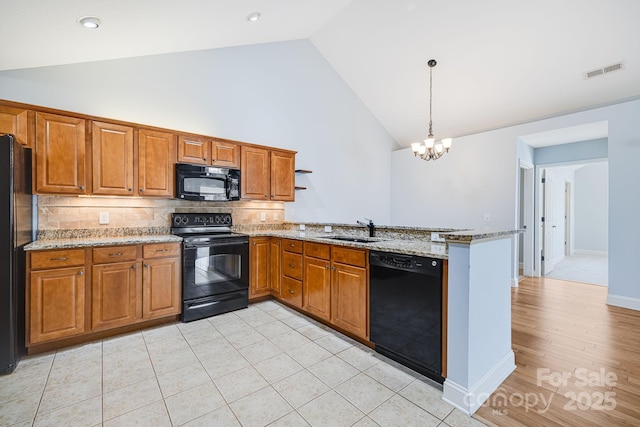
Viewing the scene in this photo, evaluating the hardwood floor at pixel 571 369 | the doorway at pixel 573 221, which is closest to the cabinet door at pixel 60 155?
the hardwood floor at pixel 571 369

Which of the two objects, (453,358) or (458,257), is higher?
(458,257)

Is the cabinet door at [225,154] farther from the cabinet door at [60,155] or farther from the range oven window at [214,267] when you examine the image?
the cabinet door at [60,155]

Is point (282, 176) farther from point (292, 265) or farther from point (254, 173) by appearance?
point (292, 265)

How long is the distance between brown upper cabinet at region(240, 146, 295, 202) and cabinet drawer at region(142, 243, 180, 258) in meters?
1.12

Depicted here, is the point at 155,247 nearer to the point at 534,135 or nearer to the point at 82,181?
the point at 82,181

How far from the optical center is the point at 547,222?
5.94m

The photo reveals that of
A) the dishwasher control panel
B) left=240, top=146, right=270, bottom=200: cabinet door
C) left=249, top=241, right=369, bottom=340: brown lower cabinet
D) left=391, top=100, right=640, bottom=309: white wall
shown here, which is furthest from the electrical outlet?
left=391, top=100, right=640, bottom=309: white wall

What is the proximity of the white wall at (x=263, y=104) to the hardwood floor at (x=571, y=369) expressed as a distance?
3.40 metres

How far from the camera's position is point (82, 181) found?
2805 millimetres

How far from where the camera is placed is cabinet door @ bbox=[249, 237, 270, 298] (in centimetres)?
373

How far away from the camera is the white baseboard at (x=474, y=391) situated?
180 centimetres

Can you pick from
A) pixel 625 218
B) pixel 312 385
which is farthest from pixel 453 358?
pixel 625 218

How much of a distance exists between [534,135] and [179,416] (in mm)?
5814

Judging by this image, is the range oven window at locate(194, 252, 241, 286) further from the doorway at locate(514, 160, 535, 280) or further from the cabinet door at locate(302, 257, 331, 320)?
the doorway at locate(514, 160, 535, 280)
